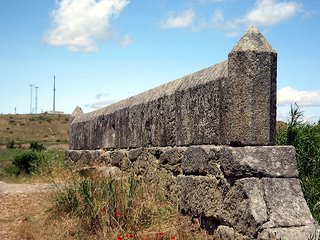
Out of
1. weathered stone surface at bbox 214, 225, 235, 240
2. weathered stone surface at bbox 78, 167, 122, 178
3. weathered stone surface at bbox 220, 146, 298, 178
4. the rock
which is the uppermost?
weathered stone surface at bbox 220, 146, 298, 178

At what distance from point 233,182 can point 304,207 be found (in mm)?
634

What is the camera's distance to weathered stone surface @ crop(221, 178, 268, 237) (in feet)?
12.6

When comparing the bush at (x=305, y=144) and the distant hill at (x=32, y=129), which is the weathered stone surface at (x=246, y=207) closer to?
the bush at (x=305, y=144)

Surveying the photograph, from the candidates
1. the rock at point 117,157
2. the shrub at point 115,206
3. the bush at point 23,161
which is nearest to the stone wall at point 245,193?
the shrub at point 115,206

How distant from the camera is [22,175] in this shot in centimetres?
1238

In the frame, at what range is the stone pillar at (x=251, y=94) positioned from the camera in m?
4.27

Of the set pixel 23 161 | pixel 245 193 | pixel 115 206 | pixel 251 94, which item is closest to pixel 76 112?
pixel 23 161

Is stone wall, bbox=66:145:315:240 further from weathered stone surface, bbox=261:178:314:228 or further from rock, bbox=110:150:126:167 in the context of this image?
rock, bbox=110:150:126:167

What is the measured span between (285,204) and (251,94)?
3.35ft

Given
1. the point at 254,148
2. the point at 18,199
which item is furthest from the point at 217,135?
the point at 18,199

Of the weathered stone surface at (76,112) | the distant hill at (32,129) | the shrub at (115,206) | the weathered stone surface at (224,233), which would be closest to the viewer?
the weathered stone surface at (224,233)

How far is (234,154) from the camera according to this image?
4152 mm

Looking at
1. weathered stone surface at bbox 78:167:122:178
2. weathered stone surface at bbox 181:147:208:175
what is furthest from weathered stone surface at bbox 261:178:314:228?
weathered stone surface at bbox 78:167:122:178

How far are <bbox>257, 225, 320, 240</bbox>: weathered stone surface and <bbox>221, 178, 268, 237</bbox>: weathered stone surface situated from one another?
10 cm
